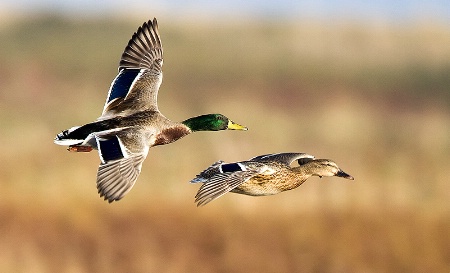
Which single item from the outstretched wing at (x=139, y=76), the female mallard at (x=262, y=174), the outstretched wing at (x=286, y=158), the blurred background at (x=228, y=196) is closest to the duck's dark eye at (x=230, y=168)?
the female mallard at (x=262, y=174)

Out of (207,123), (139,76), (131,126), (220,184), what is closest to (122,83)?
(139,76)

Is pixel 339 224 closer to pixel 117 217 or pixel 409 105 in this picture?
pixel 117 217

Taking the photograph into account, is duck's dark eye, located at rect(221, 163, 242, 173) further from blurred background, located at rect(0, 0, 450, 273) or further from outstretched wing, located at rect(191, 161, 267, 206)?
blurred background, located at rect(0, 0, 450, 273)

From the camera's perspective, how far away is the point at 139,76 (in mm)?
8219

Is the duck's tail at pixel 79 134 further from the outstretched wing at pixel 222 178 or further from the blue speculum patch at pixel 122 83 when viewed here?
the outstretched wing at pixel 222 178

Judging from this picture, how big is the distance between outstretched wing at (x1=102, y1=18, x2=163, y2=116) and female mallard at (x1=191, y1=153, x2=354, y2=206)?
933mm

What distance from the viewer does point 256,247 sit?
44.1 feet

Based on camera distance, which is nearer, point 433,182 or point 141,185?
point 141,185

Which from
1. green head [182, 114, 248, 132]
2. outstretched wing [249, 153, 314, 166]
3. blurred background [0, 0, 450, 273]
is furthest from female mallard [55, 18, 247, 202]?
blurred background [0, 0, 450, 273]

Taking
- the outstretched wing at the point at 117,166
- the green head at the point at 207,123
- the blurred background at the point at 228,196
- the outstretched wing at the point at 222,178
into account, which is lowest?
the blurred background at the point at 228,196

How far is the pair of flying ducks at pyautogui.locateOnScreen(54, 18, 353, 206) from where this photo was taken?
260 inches

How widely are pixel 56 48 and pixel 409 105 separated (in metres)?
6.98

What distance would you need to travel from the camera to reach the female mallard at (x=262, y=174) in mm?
6668

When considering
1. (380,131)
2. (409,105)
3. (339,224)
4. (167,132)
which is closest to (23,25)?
(409,105)
